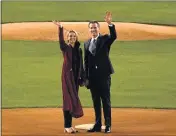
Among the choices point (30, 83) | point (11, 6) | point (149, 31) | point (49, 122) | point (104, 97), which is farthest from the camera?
point (11, 6)

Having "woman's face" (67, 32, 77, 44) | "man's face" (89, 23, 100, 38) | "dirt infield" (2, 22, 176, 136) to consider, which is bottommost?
"dirt infield" (2, 22, 176, 136)

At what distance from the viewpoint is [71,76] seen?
12.7 m

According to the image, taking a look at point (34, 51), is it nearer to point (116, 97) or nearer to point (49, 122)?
point (116, 97)

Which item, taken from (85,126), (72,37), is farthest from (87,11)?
(72,37)

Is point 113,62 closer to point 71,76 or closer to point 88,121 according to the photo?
point 88,121

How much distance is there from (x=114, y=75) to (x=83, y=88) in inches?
88.3

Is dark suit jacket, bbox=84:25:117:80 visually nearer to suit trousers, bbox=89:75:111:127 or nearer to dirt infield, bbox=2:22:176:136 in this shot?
suit trousers, bbox=89:75:111:127

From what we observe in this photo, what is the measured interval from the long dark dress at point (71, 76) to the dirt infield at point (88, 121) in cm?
48

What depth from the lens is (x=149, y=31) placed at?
27.4m

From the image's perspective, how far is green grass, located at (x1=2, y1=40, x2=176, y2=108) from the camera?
57.0ft

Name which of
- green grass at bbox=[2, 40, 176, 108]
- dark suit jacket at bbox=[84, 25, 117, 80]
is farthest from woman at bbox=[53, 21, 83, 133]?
green grass at bbox=[2, 40, 176, 108]

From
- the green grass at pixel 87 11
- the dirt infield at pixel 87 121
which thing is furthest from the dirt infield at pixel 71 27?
the dirt infield at pixel 87 121

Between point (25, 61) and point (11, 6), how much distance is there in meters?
12.9

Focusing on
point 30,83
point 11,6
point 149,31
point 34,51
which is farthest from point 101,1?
point 30,83
